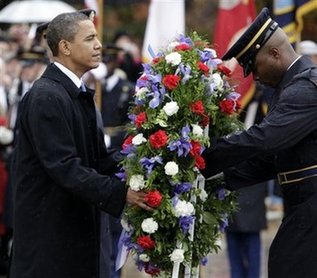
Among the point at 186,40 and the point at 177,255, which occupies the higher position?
the point at 186,40

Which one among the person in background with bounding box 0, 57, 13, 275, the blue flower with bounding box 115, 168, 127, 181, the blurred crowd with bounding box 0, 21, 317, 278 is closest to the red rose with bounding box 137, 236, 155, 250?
the blue flower with bounding box 115, 168, 127, 181

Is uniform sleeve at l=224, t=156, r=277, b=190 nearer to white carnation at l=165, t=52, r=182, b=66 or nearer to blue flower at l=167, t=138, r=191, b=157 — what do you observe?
blue flower at l=167, t=138, r=191, b=157

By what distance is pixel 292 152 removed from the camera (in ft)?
20.5

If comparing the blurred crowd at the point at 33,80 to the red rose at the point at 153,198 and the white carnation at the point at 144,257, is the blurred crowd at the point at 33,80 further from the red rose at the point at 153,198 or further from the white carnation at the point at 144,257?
Result: the red rose at the point at 153,198

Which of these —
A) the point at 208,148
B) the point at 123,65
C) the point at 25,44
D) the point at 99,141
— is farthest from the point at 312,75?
the point at 25,44

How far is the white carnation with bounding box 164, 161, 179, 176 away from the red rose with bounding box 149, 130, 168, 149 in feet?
0.39

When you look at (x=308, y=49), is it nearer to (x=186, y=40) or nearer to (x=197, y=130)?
(x=186, y=40)

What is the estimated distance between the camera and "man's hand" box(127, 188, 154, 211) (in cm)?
625

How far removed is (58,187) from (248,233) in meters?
3.78

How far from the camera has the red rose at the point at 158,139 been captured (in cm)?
617

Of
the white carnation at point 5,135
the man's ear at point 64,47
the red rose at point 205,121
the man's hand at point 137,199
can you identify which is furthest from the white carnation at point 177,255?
the white carnation at point 5,135

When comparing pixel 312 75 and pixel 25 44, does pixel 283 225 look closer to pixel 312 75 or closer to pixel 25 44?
pixel 312 75

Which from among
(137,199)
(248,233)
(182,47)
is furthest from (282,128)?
(248,233)

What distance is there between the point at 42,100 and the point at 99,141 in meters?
0.67
